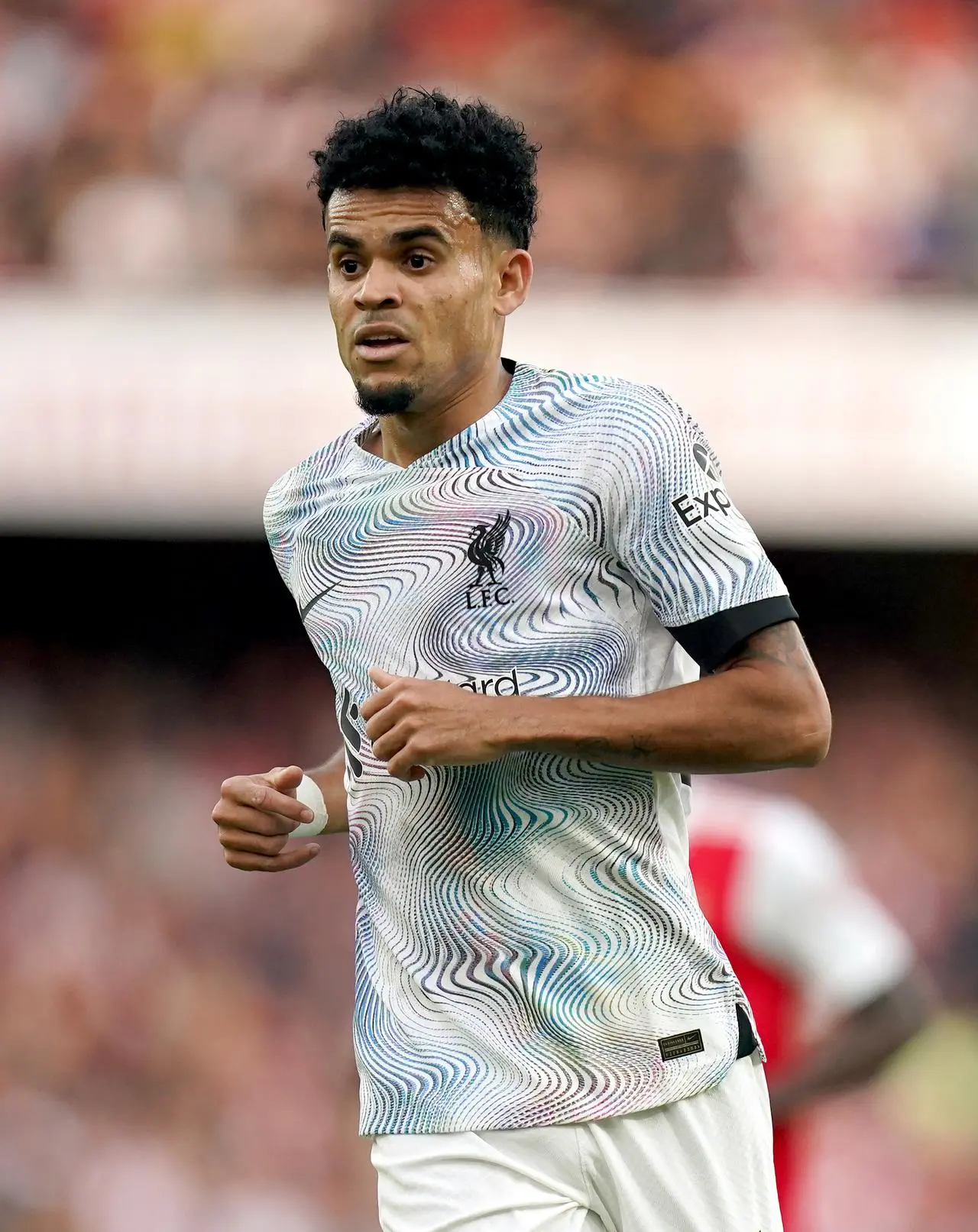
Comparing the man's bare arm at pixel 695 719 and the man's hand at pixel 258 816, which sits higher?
the man's bare arm at pixel 695 719

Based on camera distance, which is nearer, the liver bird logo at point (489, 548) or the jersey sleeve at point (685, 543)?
the jersey sleeve at point (685, 543)

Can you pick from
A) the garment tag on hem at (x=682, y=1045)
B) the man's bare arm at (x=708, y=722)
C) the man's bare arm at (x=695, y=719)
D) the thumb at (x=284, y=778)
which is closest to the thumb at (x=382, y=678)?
the man's bare arm at (x=695, y=719)

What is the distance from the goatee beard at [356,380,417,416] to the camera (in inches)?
117

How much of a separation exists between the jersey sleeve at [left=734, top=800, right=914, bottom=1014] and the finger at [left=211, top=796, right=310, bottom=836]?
144 cm

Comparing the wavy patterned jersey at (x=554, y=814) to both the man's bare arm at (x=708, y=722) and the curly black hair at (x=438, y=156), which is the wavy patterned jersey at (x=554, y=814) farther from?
the curly black hair at (x=438, y=156)

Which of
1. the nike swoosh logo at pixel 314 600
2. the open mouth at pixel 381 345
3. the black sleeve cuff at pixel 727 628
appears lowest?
the nike swoosh logo at pixel 314 600

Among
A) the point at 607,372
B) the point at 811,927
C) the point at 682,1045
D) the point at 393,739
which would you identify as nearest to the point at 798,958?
the point at 811,927

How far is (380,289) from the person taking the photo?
2941mm

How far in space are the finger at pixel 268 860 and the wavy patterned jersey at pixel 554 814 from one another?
145 mm

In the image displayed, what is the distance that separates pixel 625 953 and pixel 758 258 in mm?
5294

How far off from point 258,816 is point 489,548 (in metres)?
0.51

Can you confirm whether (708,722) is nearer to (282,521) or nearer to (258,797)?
(258,797)

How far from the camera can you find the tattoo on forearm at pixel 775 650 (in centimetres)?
271

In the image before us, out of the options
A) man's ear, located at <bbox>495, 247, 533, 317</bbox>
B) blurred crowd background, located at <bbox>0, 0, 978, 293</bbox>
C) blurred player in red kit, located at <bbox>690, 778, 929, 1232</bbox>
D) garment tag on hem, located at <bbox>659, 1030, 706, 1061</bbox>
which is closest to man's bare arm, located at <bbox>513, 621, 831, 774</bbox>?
garment tag on hem, located at <bbox>659, 1030, 706, 1061</bbox>
